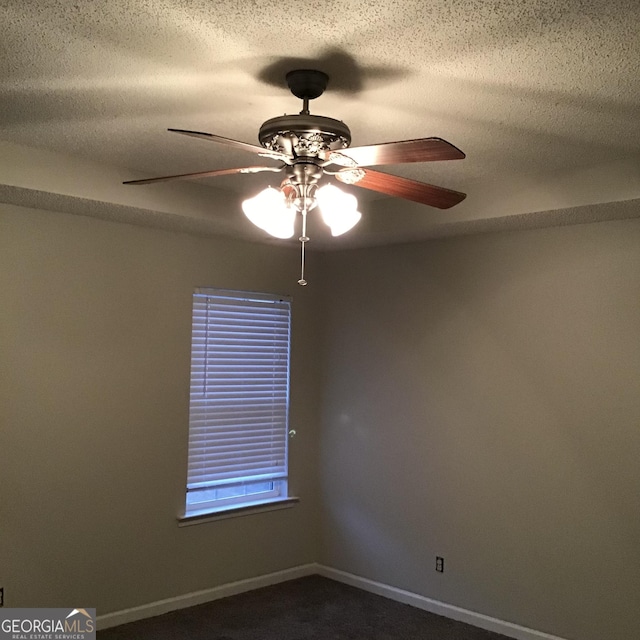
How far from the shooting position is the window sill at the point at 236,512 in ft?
14.5

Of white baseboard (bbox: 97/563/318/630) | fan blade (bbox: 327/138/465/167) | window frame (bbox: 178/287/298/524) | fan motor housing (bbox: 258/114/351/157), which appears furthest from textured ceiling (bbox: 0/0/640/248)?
white baseboard (bbox: 97/563/318/630)

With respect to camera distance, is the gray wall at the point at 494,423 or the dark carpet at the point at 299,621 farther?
the dark carpet at the point at 299,621

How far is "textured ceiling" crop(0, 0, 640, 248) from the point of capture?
2.07 metres

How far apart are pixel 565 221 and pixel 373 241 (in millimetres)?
1333

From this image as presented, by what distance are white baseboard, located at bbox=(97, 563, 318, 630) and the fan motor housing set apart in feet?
9.90

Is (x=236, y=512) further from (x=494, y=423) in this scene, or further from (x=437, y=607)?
(x=494, y=423)

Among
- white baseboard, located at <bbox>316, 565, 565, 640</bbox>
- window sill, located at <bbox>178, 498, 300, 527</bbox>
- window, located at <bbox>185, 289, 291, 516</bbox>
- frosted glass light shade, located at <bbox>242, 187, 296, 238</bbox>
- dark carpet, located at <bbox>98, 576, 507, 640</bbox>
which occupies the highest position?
frosted glass light shade, located at <bbox>242, 187, 296, 238</bbox>

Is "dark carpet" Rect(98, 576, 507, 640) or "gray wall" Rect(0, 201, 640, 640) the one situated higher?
"gray wall" Rect(0, 201, 640, 640)

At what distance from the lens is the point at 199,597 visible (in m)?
4.41

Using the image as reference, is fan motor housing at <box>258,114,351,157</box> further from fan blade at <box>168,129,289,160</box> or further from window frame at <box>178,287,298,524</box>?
window frame at <box>178,287,298,524</box>

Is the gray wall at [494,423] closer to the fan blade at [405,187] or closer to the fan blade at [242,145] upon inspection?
the fan blade at [405,187]

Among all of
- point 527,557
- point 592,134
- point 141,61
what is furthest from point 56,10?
point 527,557

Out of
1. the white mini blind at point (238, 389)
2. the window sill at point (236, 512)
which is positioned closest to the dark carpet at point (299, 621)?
the window sill at point (236, 512)

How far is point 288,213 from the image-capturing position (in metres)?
2.57
